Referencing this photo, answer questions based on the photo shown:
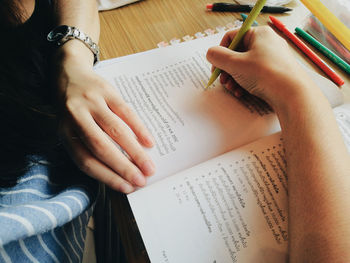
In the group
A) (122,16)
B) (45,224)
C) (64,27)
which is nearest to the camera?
(45,224)

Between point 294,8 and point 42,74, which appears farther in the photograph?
point 294,8

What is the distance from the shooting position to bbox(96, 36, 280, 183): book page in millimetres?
445

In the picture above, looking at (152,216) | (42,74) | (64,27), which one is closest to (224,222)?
(152,216)

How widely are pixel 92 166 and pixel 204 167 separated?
0.63 ft

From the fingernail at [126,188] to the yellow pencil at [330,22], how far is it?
2.10 ft

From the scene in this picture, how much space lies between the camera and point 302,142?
39 cm

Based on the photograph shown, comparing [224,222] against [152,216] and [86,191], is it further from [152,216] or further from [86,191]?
[86,191]

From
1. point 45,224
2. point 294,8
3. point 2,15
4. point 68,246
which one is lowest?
point 68,246

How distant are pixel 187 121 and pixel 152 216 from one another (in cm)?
20

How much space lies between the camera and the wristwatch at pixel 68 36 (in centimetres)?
56

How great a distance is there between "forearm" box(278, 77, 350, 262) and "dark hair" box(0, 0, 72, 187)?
17.1 inches

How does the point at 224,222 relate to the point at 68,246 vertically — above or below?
above

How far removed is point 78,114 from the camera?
437 mm

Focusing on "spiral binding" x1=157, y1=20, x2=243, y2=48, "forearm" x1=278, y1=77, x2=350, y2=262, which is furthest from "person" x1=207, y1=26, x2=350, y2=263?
"spiral binding" x1=157, y1=20, x2=243, y2=48
